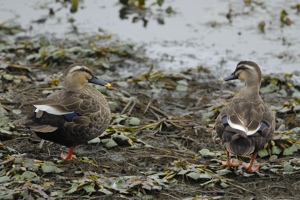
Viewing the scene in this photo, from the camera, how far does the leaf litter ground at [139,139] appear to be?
280 inches

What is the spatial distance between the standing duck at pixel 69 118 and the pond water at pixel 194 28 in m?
4.08

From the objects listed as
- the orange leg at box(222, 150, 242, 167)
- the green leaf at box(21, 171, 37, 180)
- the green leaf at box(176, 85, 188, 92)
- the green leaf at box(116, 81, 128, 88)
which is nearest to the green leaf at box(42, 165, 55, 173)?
the green leaf at box(21, 171, 37, 180)

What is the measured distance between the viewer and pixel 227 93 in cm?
1008

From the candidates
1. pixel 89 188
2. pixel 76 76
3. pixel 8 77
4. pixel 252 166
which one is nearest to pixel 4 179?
pixel 89 188

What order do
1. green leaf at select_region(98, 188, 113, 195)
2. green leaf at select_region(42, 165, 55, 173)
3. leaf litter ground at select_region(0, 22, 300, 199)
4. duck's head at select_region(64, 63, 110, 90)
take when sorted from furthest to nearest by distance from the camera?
duck's head at select_region(64, 63, 110, 90) → green leaf at select_region(42, 165, 55, 173) → leaf litter ground at select_region(0, 22, 300, 199) → green leaf at select_region(98, 188, 113, 195)

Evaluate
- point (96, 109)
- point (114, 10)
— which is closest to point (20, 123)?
point (96, 109)

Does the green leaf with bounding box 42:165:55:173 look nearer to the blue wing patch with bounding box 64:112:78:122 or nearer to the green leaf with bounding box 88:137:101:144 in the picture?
the blue wing patch with bounding box 64:112:78:122

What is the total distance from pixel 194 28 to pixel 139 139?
18.8 feet

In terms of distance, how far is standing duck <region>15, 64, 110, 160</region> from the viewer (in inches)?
303

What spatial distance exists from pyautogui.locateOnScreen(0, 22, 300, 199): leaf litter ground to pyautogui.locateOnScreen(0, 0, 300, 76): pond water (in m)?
0.82

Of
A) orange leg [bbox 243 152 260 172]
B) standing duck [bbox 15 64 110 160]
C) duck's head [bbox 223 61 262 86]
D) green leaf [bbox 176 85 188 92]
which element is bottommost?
green leaf [bbox 176 85 188 92]

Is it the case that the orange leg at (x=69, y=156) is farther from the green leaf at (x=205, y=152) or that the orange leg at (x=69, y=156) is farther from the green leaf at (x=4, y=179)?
the green leaf at (x=205, y=152)

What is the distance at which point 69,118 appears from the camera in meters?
7.79

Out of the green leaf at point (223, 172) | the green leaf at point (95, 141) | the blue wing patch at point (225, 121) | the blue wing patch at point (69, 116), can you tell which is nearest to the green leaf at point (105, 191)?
the blue wing patch at point (69, 116)
